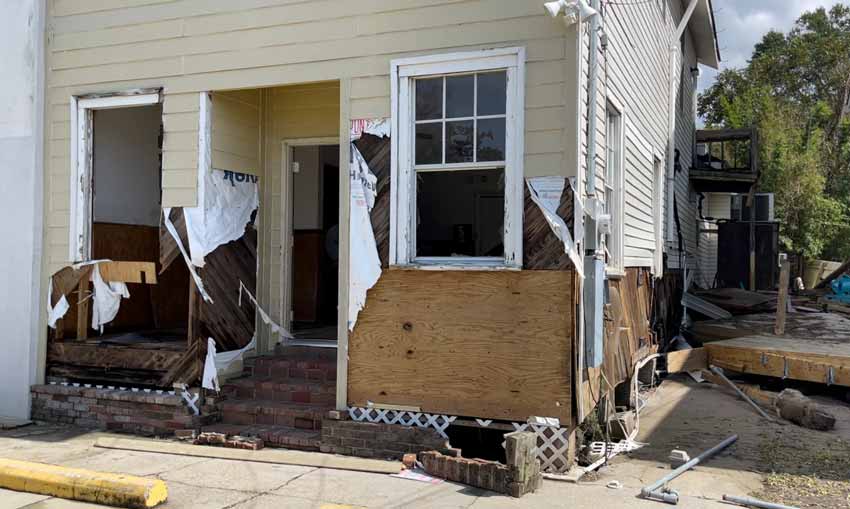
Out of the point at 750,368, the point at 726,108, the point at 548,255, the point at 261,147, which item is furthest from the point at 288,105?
the point at 726,108

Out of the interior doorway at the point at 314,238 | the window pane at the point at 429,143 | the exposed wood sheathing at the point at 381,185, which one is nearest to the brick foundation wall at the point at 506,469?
the exposed wood sheathing at the point at 381,185

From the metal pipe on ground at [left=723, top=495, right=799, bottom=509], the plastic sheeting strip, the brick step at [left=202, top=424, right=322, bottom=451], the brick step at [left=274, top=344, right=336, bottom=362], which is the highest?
the plastic sheeting strip

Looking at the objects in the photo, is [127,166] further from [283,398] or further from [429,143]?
[429,143]

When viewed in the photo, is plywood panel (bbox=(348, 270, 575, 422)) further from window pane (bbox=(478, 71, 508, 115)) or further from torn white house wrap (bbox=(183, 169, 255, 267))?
torn white house wrap (bbox=(183, 169, 255, 267))

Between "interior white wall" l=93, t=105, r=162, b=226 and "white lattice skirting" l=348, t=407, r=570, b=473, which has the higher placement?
"interior white wall" l=93, t=105, r=162, b=226

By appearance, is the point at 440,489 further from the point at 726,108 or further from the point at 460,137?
the point at 726,108

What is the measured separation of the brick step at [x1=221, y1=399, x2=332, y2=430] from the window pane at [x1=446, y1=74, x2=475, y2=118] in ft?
10.5

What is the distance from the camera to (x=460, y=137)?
646cm

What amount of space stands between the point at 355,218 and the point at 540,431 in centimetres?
258

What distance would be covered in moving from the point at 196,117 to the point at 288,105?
4.03ft

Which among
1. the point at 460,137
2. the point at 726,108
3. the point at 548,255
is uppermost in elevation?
the point at 726,108

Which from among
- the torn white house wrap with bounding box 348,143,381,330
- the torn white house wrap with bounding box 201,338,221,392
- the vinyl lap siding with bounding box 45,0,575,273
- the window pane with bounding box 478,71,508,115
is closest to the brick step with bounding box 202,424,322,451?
the torn white house wrap with bounding box 201,338,221,392

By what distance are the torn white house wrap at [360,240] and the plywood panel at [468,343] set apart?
4.3 inches

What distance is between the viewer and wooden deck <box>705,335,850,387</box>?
30.2 feet
